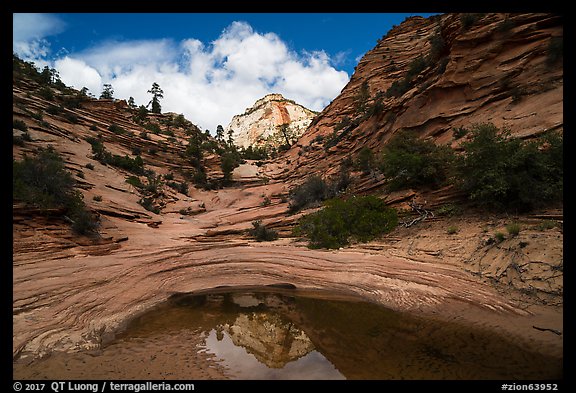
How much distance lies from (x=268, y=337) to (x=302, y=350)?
3.08 ft

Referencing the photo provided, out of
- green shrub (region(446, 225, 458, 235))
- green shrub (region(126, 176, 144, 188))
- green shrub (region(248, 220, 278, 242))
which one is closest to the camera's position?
green shrub (region(446, 225, 458, 235))

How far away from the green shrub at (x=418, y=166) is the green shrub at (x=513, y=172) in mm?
1725

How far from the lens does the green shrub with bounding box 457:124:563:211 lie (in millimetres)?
8923

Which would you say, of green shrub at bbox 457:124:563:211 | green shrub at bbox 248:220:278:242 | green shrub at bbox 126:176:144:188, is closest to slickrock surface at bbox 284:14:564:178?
green shrub at bbox 457:124:563:211

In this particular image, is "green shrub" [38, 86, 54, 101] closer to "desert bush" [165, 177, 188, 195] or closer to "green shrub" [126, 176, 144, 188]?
"desert bush" [165, 177, 188, 195]

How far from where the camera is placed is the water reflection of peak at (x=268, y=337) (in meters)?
5.17

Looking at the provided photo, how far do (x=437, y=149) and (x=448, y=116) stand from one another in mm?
5357

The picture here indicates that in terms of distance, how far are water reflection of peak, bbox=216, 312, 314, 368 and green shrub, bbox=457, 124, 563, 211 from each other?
8.17 metres

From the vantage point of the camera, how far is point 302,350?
531 cm

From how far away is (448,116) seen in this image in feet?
59.0

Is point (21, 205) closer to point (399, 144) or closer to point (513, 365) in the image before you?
point (513, 365)

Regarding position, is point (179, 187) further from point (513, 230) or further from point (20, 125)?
point (513, 230)

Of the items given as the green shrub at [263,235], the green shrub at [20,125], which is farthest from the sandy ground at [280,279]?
the green shrub at [20,125]
